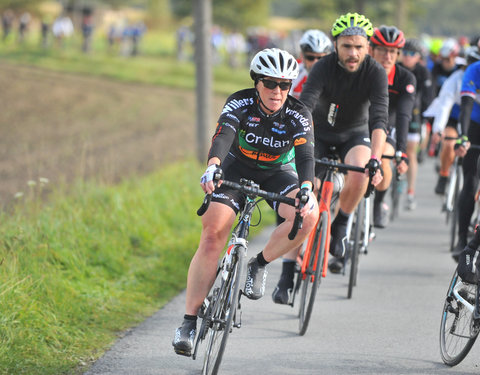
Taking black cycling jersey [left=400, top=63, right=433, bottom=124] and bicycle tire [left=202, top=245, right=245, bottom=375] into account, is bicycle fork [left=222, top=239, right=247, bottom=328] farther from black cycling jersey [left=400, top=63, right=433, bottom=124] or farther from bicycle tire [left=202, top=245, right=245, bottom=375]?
black cycling jersey [left=400, top=63, right=433, bottom=124]

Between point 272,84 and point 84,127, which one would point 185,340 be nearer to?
point 272,84

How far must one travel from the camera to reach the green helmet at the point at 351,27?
7438 millimetres

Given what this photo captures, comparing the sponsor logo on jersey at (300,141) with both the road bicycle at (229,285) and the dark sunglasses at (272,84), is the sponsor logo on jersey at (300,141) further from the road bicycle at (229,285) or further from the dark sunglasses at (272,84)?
the road bicycle at (229,285)

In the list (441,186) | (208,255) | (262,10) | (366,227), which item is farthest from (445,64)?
(262,10)

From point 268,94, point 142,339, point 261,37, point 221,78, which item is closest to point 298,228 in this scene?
point 268,94

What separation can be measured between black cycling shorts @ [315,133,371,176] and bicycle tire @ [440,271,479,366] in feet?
6.71

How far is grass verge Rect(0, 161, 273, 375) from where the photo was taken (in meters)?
6.09

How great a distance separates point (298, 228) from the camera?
17.7ft

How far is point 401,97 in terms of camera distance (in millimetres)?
8969

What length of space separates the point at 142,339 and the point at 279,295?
47.9 inches

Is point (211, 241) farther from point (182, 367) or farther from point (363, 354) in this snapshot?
point (363, 354)

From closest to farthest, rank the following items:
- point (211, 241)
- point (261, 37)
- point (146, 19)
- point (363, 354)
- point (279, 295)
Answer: point (211, 241), point (363, 354), point (279, 295), point (261, 37), point (146, 19)

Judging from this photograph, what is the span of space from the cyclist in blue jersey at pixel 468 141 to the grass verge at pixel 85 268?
2.81m

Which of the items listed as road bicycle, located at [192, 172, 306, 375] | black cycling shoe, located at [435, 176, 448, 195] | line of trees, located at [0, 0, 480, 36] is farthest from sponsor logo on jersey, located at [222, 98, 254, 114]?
line of trees, located at [0, 0, 480, 36]
